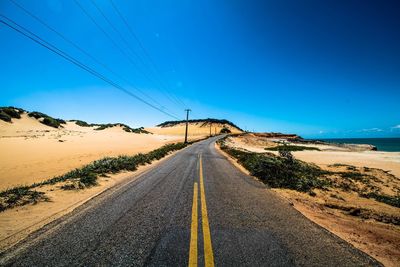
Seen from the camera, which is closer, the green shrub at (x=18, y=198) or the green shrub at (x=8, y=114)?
the green shrub at (x=18, y=198)

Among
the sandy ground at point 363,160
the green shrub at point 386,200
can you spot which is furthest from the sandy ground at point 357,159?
the green shrub at point 386,200

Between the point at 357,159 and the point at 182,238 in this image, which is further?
the point at 357,159

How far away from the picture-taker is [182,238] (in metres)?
4.41

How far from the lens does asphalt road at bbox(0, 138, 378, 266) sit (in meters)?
3.66

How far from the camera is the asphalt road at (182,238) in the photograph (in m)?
3.66

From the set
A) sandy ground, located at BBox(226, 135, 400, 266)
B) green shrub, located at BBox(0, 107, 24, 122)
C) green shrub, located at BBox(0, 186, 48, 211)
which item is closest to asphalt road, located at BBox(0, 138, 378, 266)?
sandy ground, located at BBox(226, 135, 400, 266)

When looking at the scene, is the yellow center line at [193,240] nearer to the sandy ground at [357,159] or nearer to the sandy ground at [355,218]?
the sandy ground at [355,218]

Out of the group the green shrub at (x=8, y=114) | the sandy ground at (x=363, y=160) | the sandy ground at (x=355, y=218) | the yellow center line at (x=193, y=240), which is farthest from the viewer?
the green shrub at (x=8, y=114)

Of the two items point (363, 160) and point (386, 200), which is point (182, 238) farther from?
point (363, 160)

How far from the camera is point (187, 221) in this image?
5.35 metres

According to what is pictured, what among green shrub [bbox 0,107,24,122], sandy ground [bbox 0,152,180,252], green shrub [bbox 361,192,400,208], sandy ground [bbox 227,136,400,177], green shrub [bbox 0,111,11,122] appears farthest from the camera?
green shrub [bbox 0,107,24,122]

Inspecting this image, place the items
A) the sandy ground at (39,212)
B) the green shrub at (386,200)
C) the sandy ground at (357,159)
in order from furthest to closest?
the sandy ground at (357,159) < the green shrub at (386,200) < the sandy ground at (39,212)

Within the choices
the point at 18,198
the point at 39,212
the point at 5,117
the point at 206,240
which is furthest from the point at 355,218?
the point at 5,117

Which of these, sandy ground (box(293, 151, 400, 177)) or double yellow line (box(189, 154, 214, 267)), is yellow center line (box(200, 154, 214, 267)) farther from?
sandy ground (box(293, 151, 400, 177))
